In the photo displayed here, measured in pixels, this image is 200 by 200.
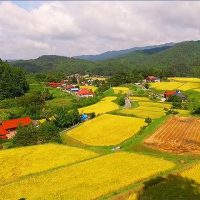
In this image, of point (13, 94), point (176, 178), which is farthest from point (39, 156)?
point (13, 94)

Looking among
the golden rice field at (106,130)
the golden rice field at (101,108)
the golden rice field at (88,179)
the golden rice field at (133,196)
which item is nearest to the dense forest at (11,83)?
the golden rice field at (101,108)

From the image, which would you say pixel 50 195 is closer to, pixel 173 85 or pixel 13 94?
pixel 13 94

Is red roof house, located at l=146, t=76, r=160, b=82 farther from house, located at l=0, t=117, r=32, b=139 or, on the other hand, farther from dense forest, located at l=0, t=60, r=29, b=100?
house, located at l=0, t=117, r=32, b=139

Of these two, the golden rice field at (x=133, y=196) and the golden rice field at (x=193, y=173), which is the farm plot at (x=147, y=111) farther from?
the golden rice field at (x=133, y=196)

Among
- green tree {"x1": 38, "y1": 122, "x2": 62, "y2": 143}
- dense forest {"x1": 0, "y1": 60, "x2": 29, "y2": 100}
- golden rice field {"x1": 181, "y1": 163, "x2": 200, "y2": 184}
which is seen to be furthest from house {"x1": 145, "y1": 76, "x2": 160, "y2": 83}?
golden rice field {"x1": 181, "y1": 163, "x2": 200, "y2": 184}

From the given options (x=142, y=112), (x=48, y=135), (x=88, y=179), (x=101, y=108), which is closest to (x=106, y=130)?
(x=48, y=135)

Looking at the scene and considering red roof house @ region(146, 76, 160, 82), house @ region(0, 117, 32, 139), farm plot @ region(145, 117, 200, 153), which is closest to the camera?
farm plot @ region(145, 117, 200, 153)
